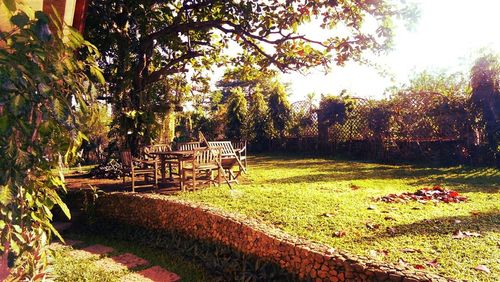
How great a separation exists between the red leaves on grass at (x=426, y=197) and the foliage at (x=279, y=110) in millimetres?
10345

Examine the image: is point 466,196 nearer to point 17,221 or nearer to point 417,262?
point 417,262

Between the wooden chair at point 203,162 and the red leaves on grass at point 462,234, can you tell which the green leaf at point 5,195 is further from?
the wooden chair at point 203,162

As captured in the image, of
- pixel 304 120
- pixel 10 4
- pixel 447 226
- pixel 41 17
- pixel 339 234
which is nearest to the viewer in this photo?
pixel 10 4

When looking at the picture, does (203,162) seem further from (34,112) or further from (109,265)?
(34,112)

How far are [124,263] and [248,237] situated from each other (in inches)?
64.1

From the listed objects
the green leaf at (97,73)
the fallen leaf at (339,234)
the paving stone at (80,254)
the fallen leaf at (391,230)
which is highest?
the green leaf at (97,73)

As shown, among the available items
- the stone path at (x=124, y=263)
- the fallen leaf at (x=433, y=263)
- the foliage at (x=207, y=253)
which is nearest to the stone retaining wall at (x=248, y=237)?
the foliage at (x=207, y=253)

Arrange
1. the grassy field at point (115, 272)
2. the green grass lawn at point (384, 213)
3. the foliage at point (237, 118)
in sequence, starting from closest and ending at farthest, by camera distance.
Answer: the green grass lawn at point (384, 213)
the grassy field at point (115, 272)
the foliage at point (237, 118)

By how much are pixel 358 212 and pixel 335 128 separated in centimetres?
923

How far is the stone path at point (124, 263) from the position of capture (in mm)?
3729

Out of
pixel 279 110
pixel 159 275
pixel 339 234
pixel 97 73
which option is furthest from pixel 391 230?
pixel 279 110

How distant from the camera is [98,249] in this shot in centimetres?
475

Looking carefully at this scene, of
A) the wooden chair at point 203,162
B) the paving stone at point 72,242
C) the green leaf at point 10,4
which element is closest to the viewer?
the green leaf at point 10,4

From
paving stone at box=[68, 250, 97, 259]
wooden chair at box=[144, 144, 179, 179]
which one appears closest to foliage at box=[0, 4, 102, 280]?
paving stone at box=[68, 250, 97, 259]
